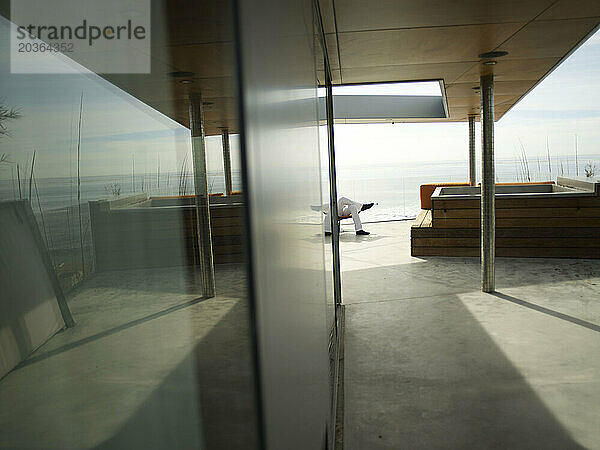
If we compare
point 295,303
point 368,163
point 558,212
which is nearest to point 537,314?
point 558,212

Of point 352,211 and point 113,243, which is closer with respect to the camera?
point 113,243

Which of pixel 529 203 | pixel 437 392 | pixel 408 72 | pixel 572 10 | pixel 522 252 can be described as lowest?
pixel 437 392

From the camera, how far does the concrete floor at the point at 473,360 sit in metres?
2.13

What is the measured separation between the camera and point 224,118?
1.29 ft

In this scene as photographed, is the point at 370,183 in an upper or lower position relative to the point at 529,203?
upper

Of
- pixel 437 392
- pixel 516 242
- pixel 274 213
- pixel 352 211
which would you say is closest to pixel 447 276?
pixel 516 242

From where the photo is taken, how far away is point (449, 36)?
309 centimetres

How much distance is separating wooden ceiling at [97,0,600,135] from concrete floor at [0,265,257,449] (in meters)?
0.10

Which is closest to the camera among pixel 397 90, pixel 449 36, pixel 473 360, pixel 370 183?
pixel 473 360

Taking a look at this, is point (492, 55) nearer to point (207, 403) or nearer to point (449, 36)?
point (449, 36)

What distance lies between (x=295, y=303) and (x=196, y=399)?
42 centimetres

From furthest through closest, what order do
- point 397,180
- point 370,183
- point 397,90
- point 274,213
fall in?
point 370,183
point 397,180
point 397,90
point 274,213

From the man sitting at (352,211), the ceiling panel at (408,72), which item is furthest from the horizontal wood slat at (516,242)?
the man sitting at (352,211)

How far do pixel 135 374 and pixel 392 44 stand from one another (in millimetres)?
3310
